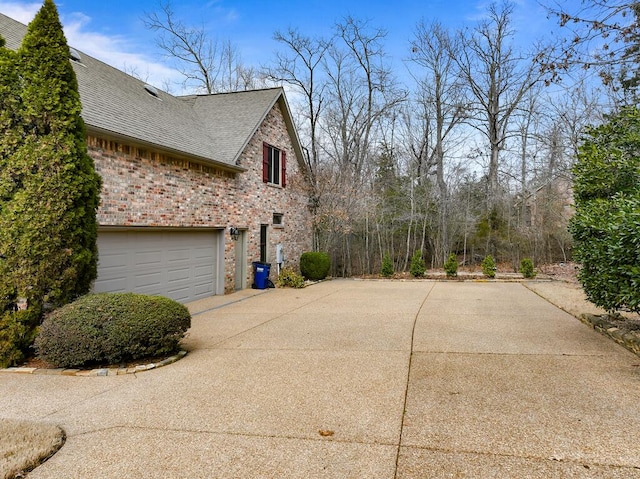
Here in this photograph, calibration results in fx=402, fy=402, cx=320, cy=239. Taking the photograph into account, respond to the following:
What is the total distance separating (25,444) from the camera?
281 centimetres

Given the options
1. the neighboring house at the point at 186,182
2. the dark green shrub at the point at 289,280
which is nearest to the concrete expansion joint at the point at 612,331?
the dark green shrub at the point at 289,280

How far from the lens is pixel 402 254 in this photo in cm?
1788

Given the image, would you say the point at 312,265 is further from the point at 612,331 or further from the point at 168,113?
the point at 612,331

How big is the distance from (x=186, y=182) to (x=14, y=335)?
515 centimetres

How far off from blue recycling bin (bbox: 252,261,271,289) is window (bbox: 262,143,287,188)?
2.75m

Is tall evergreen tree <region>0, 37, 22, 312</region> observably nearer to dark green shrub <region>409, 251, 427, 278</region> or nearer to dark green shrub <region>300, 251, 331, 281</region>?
dark green shrub <region>300, 251, 331, 281</region>

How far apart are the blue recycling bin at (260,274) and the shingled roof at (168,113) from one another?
10.2 feet

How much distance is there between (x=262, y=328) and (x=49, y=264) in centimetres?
327

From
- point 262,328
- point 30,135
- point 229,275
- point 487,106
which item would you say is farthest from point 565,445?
point 487,106

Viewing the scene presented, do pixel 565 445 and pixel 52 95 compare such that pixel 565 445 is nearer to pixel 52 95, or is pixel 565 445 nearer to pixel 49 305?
pixel 49 305

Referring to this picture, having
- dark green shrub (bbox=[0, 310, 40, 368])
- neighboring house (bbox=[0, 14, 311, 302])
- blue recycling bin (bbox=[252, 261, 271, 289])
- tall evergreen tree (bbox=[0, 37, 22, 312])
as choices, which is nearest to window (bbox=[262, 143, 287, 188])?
neighboring house (bbox=[0, 14, 311, 302])

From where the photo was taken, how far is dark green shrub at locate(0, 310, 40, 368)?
4.80m

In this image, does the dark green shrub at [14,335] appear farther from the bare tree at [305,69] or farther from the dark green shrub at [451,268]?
the bare tree at [305,69]

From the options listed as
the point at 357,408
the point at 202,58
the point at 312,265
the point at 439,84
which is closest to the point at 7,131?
the point at 357,408
